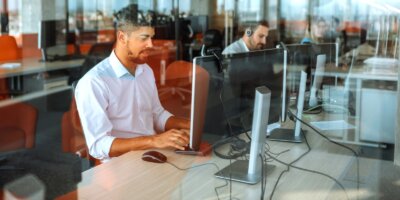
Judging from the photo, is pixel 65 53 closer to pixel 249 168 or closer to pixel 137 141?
pixel 137 141

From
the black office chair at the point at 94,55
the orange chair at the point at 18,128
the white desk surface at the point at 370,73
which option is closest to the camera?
the orange chair at the point at 18,128

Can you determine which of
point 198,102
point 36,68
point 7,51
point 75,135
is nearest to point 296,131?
point 198,102

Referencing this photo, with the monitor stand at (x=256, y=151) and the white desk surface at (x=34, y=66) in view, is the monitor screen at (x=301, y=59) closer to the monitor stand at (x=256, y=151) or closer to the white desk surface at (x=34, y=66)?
the monitor stand at (x=256, y=151)

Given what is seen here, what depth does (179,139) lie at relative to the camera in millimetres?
1903

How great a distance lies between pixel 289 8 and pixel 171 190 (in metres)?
7.72

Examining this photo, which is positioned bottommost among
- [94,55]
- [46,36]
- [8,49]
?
[94,55]

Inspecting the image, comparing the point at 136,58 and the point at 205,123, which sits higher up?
the point at 136,58

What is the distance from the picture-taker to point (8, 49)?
17.5 ft

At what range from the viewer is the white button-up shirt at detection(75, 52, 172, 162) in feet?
6.82

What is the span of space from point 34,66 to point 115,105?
3.40 m

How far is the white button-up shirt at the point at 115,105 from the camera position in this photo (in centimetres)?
208

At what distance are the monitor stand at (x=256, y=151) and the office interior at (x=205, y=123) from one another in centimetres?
3

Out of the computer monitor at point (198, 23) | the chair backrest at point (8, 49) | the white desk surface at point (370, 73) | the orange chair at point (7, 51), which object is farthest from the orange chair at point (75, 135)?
the computer monitor at point (198, 23)

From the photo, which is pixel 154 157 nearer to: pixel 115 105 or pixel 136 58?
pixel 115 105
